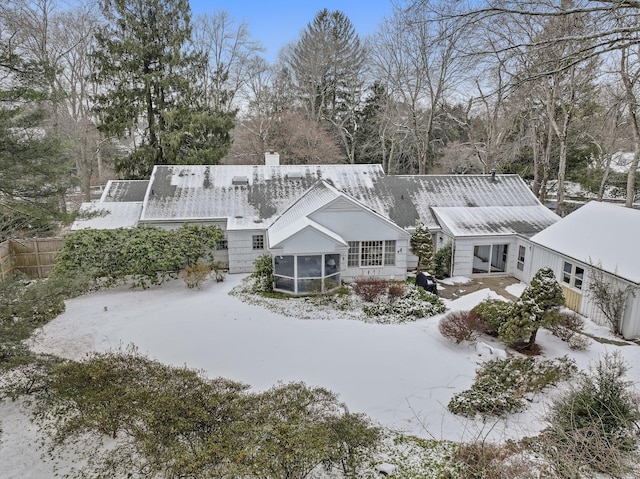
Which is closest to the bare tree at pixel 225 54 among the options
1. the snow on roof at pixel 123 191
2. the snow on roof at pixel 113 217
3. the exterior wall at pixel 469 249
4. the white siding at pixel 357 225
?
the snow on roof at pixel 123 191

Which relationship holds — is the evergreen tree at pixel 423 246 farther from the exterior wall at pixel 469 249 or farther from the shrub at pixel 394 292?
the shrub at pixel 394 292

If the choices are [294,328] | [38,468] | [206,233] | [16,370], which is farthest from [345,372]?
[206,233]

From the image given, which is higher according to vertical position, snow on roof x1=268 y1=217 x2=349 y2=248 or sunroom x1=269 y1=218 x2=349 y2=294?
snow on roof x1=268 y1=217 x2=349 y2=248

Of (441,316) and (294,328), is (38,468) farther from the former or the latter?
(441,316)

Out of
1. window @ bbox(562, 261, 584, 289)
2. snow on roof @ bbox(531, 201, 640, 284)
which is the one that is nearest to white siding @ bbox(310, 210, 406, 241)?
snow on roof @ bbox(531, 201, 640, 284)

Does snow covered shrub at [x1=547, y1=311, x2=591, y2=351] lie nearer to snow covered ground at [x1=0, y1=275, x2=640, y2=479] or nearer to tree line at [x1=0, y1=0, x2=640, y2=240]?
snow covered ground at [x1=0, y1=275, x2=640, y2=479]

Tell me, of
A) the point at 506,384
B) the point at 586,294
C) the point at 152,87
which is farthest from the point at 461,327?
the point at 152,87

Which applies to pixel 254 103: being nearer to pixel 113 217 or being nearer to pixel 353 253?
pixel 113 217
